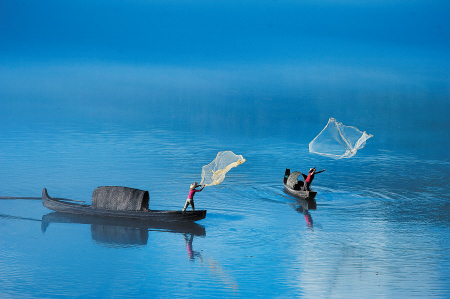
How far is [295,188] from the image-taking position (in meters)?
38.1

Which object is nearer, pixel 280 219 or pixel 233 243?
pixel 233 243

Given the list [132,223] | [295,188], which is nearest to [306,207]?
[295,188]

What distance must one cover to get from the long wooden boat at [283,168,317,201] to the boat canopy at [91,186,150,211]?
1082 cm

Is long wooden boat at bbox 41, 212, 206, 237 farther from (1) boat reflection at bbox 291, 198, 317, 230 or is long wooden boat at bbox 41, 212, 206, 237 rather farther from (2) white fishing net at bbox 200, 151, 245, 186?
(1) boat reflection at bbox 291, 198, 317, 230

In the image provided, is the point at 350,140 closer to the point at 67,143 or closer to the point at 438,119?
the point at 67,143

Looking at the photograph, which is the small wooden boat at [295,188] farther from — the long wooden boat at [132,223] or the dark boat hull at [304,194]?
the long wooden boat at [132,223]

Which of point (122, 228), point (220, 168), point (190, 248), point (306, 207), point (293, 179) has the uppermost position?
point (220, 168)

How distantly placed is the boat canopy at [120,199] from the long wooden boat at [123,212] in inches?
10.2

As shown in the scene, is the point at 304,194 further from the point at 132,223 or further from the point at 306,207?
the point at 132,223

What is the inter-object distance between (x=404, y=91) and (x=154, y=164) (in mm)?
104350

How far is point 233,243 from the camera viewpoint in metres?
28.4

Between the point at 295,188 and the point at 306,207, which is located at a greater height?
the point at 295,188

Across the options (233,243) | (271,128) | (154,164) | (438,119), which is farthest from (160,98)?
(233,243)

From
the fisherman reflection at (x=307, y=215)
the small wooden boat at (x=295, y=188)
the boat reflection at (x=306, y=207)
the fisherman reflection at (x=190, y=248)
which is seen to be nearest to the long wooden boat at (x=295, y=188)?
the small wooden boat at (x=295, y=188)
